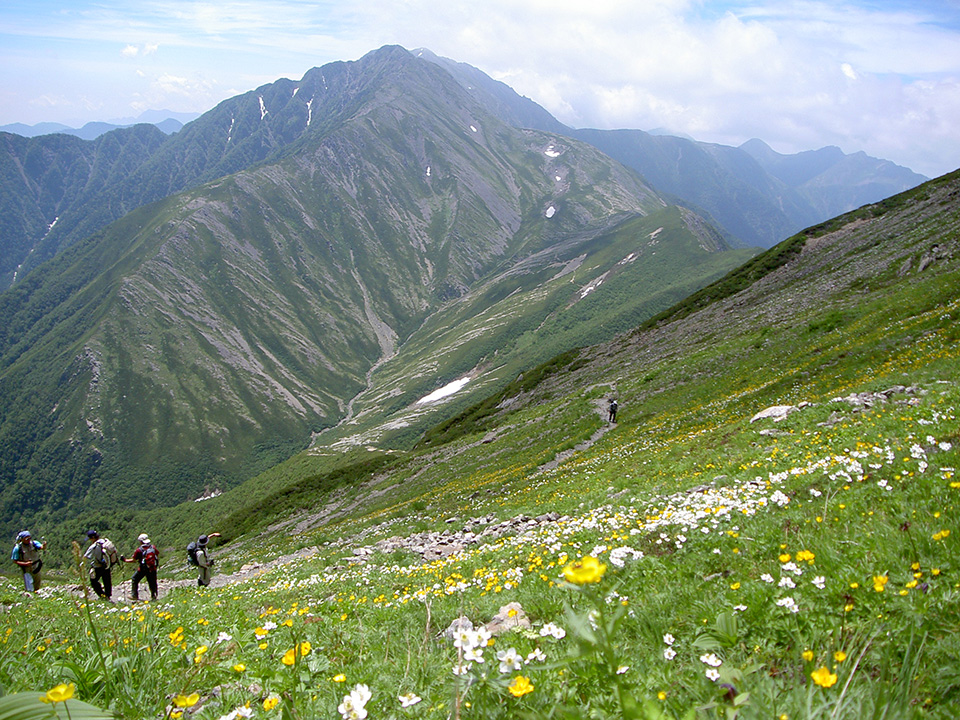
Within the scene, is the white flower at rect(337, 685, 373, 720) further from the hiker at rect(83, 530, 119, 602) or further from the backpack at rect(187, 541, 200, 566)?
the backpack at rect(187, 541, 200, 566)

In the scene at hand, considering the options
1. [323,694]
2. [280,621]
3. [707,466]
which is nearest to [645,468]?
[707,466]

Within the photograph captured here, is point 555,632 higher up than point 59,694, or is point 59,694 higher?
point 59,694

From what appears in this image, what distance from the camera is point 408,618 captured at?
6.83 meters

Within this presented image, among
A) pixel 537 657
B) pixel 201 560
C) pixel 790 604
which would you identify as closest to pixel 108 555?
pixel 201 560

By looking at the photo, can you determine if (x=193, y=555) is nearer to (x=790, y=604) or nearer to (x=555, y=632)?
(x=555, y=632)

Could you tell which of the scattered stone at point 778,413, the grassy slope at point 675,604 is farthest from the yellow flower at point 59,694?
the scattered stone at point 778,413

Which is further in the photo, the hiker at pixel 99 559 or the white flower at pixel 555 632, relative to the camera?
the hiker at pixel 99 559

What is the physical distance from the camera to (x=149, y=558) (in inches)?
679

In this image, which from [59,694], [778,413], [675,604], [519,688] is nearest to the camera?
[59,694]

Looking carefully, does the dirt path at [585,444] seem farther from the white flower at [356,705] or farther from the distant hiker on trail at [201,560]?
the white flower at [356,705]

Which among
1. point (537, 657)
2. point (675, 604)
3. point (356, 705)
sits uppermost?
point (356, 705)

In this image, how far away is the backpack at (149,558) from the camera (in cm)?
1717

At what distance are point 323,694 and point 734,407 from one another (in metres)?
29.6

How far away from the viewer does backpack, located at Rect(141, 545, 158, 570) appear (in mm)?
17172
